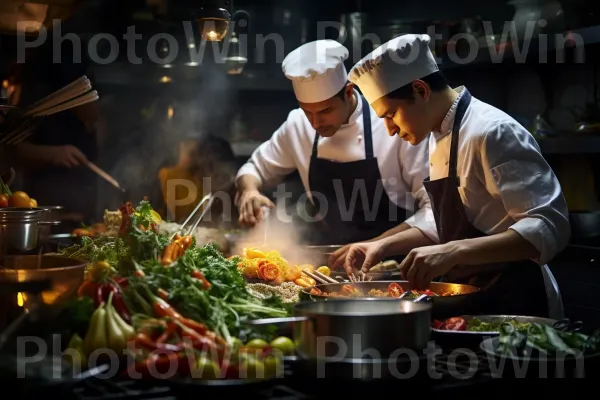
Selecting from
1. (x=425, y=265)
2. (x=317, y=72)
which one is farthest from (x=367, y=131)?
(x=425, y=265)

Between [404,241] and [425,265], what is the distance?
1.06 m

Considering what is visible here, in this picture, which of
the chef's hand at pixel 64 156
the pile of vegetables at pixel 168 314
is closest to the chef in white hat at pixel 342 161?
the chef's hand at pixel 64 156

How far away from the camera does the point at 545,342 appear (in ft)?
6.96

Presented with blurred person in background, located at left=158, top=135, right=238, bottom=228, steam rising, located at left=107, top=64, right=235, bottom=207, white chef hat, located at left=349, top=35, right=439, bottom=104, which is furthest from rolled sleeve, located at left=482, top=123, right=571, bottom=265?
steam rising, located at left=107, top=64, right=235, bottom=207

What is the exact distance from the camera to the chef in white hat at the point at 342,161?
4.21 m

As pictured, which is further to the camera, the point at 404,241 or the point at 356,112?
the point at 356,112

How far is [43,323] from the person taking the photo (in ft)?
6.96

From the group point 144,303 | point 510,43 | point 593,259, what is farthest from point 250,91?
point 144,303

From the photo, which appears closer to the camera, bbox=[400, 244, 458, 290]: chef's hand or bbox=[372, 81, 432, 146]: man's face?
bbox=[400, 244, 458, 290]: chef's hand

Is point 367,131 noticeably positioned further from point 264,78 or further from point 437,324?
point 264,78

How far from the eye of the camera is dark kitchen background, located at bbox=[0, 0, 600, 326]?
5.30 m

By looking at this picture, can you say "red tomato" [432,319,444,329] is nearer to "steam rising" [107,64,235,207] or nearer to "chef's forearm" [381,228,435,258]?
"chef's forearm" [381,228,435,258]

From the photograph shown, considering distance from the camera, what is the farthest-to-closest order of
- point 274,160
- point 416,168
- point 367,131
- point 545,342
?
point 274,160, point 367,131, point 416,168, point 545,342

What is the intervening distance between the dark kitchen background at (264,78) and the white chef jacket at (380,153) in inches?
45.8
